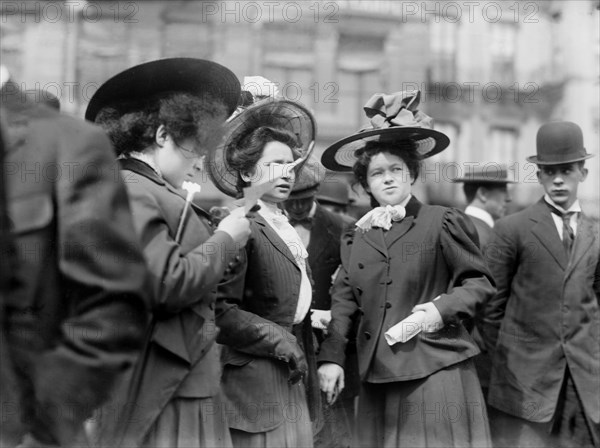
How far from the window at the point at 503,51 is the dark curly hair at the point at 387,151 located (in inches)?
757

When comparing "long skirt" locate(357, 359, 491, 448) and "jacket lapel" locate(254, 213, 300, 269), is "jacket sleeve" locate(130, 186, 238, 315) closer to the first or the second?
"jacket lapel" locate(254, 213, 300, 269)

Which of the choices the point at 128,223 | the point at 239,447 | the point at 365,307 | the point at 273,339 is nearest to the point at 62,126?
the point at 128,223

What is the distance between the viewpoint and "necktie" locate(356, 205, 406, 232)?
3.71 metres

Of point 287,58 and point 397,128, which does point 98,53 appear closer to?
point 287,58

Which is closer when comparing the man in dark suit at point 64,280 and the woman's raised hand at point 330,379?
the man in dark suit at point 64,280

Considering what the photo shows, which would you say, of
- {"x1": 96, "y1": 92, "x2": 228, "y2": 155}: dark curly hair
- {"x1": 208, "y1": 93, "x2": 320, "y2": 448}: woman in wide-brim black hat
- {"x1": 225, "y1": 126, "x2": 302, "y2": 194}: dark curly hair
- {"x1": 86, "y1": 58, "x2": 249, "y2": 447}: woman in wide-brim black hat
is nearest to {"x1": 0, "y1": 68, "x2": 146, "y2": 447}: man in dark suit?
{"x1": 86, "y1": 58, "x2": 249, "y2": 447}: woman in wide-brim black hat

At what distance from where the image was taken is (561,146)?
4.47m

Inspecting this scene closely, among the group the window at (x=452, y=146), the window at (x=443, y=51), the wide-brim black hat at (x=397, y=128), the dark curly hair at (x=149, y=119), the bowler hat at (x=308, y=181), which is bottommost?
the bowler hat at (x=308, y=181)

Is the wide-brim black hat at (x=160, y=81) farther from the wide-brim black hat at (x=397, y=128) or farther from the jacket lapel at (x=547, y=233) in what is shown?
the jacket lapel at (x=547, y=233)

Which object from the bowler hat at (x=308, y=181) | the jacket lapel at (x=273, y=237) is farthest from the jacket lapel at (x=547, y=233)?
the jacket lapel at (x=273, y=237)

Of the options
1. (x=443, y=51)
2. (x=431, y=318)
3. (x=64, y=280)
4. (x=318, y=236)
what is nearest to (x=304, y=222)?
(x=318, y=236)

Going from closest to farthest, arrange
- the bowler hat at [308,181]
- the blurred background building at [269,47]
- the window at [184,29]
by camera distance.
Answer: the bowler hat at [308,181] < the blurred background building at [269,47] < the window at [184,29]

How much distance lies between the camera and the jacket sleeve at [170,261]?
89.7 inches

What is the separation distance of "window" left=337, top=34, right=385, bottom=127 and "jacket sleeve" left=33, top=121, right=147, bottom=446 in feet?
48.0
